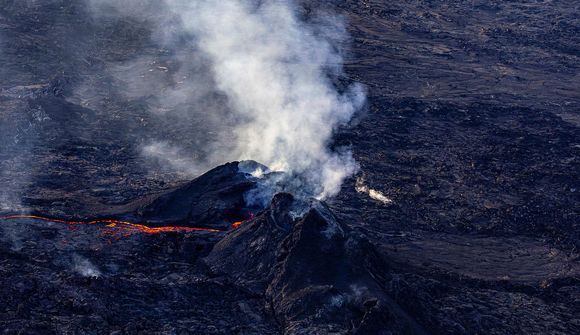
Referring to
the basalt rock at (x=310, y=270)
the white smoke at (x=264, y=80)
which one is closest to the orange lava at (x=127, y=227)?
the basalt rock at (x=310, y=270)

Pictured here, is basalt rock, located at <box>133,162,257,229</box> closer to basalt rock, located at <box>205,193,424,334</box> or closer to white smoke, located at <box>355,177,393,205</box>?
basalt rock, located at <box>205,193,424,334</box>

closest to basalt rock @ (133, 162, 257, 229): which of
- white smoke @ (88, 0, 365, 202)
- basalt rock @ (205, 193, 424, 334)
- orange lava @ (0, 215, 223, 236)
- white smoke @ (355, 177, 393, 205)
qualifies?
orange lava @ (0, 215, 223, 236)

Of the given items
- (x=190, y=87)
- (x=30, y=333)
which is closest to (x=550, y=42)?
(x=190, y=87)

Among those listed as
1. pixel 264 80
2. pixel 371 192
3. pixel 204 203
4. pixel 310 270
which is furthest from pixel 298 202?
A: pixel 264 80

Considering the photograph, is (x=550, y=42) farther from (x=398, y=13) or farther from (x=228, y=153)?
(x=228, y=153)

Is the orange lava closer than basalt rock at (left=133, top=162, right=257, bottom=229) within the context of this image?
Yes

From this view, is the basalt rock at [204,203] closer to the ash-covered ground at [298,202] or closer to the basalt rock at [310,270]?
the ash-covered ground at [298,202]
